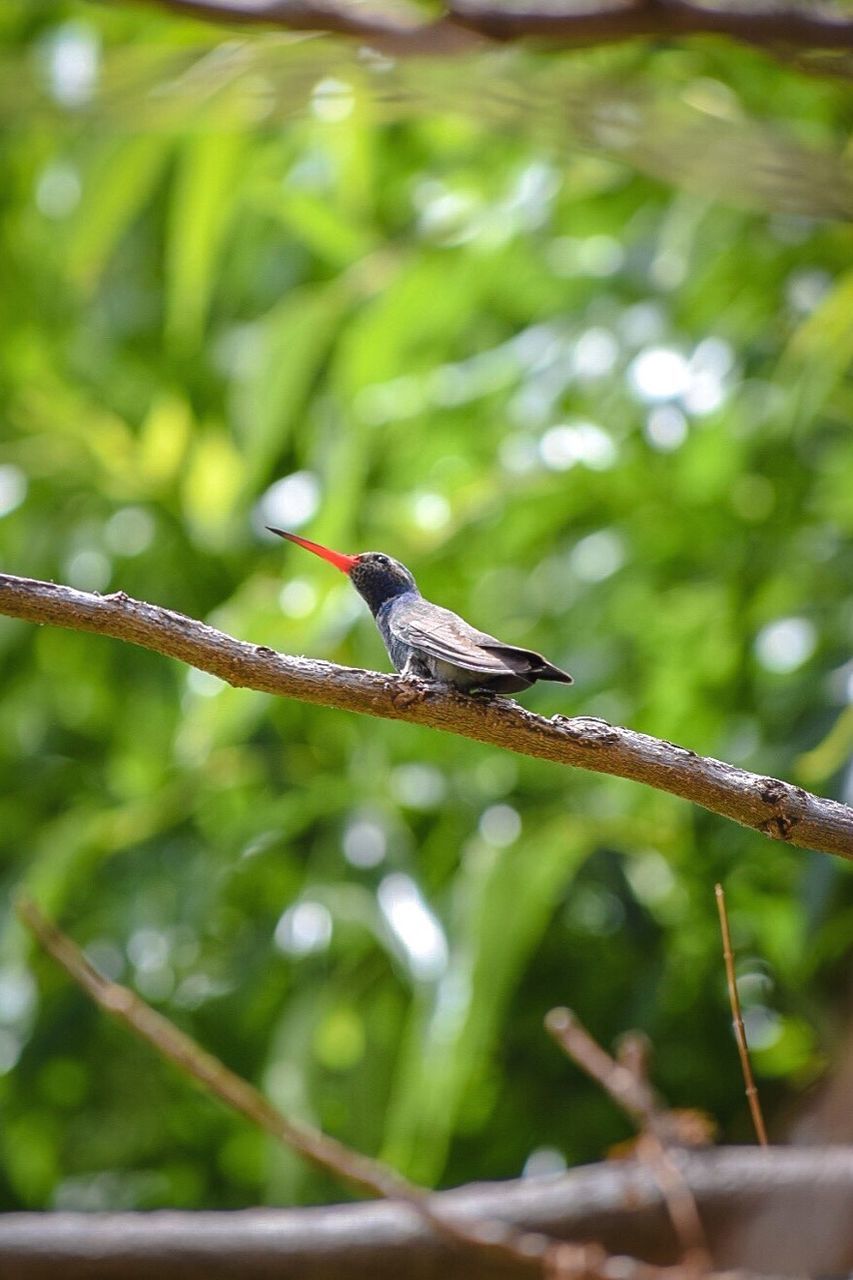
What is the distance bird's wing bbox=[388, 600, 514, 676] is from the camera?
6.86 ft

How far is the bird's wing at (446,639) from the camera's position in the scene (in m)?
2.09

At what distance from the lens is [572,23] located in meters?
1.55

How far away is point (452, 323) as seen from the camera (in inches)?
191

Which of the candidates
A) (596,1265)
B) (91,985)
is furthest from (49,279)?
(596,1265)

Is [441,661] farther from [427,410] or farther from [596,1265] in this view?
[427,410]

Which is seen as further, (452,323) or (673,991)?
(452,323)

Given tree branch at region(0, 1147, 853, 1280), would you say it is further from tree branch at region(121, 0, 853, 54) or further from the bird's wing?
tree branch at region(121, 0, 853, 54)

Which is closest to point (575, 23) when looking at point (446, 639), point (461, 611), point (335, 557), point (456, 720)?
point (456, 720)

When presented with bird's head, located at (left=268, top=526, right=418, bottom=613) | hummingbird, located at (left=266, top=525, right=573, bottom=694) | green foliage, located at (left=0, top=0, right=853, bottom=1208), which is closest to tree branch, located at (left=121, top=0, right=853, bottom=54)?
hummingbird, located at (left=266, top=525, right=573, bottom=694)

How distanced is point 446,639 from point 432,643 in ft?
0.07

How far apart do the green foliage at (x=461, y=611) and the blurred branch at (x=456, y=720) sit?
182cm

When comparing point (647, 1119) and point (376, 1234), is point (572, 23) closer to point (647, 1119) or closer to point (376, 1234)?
point (647, 1119)

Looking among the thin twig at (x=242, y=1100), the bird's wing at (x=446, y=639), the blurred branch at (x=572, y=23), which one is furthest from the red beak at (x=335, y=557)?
the blurred branch at (x=572, y=23)

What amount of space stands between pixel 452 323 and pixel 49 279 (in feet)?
6.49
